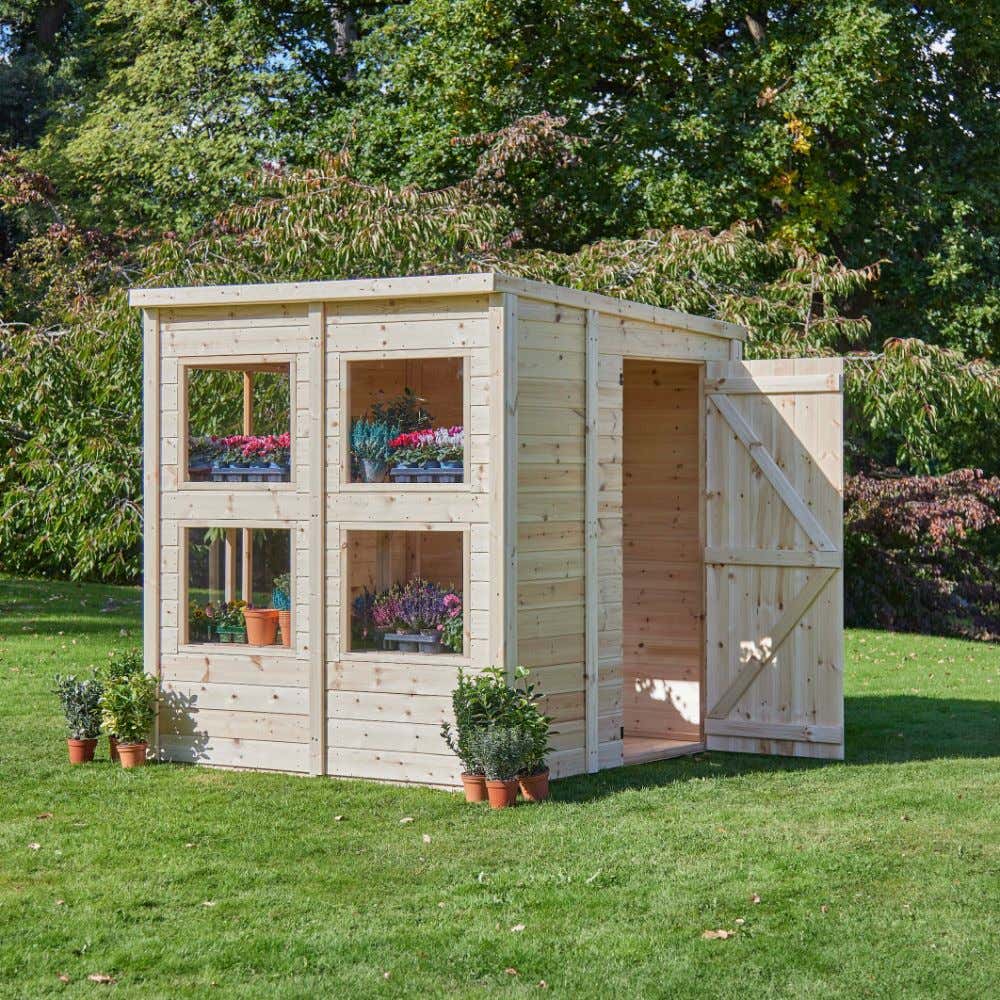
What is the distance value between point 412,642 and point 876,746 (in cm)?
347

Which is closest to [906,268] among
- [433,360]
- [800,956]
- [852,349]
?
[852,349]

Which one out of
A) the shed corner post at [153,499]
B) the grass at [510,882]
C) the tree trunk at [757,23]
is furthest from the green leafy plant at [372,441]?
the tree trunk at [757,23]

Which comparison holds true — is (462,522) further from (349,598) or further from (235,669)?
(235,669)

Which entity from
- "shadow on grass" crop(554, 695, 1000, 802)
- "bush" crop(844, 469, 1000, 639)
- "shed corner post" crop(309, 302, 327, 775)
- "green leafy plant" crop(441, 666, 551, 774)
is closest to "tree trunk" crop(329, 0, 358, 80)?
"bush" crop(844, 469, 1000, 639)

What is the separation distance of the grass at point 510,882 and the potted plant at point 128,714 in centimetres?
21

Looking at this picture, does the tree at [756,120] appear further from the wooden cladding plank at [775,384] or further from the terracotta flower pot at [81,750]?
the terracotta flower pot at [81,750]

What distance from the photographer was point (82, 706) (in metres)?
9.32

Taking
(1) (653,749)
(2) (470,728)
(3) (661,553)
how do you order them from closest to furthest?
(2) (470,728) → (1) (653,749) → (3) (661,553)

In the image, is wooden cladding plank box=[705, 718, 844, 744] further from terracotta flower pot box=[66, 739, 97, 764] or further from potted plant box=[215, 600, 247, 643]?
terracotta flower pot box=[66, 739, 97, 764]

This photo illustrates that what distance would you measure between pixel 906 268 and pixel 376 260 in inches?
328

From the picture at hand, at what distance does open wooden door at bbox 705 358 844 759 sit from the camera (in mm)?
9836

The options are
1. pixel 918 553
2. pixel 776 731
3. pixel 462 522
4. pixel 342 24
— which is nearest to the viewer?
pixel 462 522

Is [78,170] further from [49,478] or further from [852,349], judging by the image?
[852,349]

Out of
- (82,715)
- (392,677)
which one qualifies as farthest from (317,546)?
(82,715)
